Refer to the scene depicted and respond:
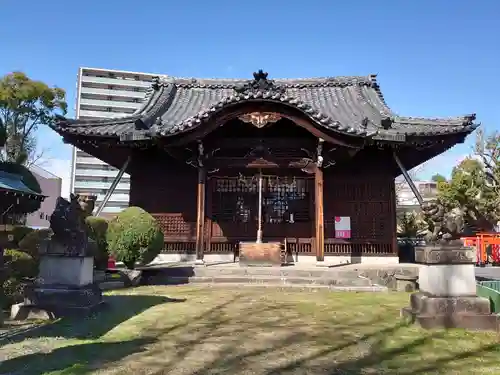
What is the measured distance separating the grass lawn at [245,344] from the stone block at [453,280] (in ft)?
1.90

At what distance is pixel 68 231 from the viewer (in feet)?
22.2

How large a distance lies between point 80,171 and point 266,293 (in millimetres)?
57123

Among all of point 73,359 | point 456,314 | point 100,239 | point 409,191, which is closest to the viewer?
point 73,359

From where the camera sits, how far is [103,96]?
6575cm

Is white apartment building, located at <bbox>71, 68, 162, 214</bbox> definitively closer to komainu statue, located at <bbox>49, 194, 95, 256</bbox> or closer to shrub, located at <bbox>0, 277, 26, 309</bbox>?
shrub, located at <bbox>0, 277, 26, 309</bbox>

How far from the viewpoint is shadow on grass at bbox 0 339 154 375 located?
4.24 metres

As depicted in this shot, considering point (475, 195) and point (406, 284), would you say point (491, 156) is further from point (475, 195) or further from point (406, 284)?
point (406, 284)

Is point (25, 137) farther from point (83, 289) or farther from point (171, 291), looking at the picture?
point (83, 289)

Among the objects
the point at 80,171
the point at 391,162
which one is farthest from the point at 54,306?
the point at 80,171

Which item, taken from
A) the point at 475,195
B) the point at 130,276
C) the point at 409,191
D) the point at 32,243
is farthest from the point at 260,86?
the point at 409,191

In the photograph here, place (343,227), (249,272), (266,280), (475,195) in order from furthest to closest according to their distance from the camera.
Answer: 1. (475,195)
2. (343,227)
3. (249,272)
4. (266,280)

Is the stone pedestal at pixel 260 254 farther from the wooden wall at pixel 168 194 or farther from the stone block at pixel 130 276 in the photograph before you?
the stone block at pixel 130 276

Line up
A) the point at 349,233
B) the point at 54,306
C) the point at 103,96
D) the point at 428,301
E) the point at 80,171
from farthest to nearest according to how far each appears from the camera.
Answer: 1. the point at 103,96
2. the point at 80,171
3. the point at 349,233
4. the point at 54,306
5. the point at 428,301

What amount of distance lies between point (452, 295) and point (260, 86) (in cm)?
944
